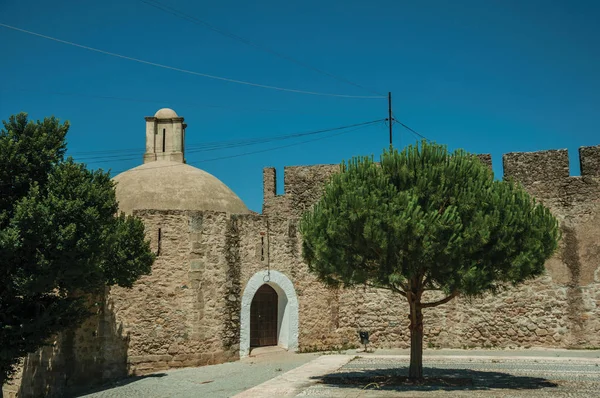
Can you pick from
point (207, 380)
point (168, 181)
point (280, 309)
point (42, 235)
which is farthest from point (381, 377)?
point (168, 181)

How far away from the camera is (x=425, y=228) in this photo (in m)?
11.7

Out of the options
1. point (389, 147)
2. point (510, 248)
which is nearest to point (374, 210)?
point (389, 147)

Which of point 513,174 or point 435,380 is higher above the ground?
point 513,174

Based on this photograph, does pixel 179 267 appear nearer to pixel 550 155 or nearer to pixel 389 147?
pixel 389 147

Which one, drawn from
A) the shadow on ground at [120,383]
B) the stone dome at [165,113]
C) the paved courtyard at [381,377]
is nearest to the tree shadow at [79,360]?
the shadow on ground at [120,383]

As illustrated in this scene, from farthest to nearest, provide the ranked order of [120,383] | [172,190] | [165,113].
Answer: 1. [165,113]
2. [172,190]
3. [120,383]

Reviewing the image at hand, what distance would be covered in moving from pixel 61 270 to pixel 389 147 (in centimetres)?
743

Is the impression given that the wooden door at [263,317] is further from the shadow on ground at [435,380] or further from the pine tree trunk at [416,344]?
the pine tree trunk at [416,344]

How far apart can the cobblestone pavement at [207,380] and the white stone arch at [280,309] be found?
731 mm

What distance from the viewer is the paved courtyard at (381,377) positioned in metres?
11.8

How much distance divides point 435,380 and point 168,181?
552 inches

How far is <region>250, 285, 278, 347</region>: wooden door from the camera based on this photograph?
19609mm

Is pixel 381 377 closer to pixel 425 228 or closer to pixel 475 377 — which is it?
pixel 475 377

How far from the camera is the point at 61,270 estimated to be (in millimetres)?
12750
